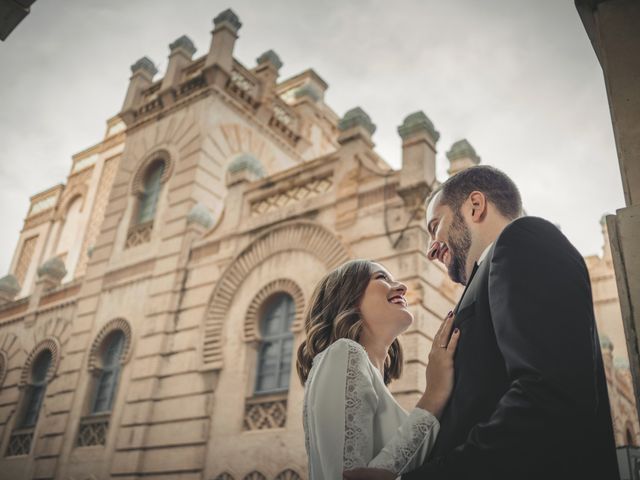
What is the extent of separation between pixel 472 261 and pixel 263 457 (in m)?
7.15

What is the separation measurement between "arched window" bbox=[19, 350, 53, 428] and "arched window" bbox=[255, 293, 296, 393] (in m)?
6.90

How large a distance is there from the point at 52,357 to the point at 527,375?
1429 centimetres

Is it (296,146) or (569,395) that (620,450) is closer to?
(569,395)

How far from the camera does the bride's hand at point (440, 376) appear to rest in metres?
1.75

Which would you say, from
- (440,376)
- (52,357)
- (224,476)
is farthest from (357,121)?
(52,357)

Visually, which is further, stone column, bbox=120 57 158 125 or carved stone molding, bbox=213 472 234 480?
stone column, bbox=120 57 158 125

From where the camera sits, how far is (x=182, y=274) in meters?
11.2

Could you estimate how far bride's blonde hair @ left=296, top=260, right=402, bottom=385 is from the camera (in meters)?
2.29

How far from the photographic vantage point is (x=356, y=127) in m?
9.80

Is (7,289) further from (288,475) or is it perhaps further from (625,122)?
(625,122)

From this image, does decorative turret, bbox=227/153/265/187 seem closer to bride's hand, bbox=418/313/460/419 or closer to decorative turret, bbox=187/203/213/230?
decorative turret, bbox=187/203/213/230

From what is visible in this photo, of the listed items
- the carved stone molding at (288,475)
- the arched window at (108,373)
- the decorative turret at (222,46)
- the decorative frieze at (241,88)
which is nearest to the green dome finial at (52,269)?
the arched window at (108,373)

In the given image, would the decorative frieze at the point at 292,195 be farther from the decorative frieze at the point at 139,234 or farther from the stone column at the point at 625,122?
the stone column at the point at 625,122

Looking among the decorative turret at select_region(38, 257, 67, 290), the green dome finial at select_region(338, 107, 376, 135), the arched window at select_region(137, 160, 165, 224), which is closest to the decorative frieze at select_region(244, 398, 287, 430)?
the green dome finial at select_region(338, 107, 376, 135)
